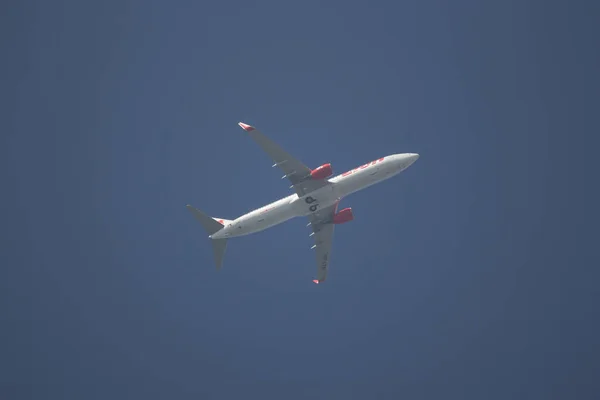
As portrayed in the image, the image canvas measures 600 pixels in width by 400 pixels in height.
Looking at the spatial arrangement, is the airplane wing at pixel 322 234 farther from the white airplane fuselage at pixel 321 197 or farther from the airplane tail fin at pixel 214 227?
the airplane tail fin at pixel 214 227

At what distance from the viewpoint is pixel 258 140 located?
80.9 metres

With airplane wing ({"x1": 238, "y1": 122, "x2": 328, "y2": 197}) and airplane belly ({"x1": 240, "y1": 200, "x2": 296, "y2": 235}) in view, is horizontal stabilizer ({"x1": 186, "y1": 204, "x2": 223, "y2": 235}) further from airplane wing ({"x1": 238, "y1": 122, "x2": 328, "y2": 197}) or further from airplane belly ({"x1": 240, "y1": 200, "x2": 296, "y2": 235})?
airplane wing ({"x1": 238, "y1": 122, "x2": 328, "y2": 197})

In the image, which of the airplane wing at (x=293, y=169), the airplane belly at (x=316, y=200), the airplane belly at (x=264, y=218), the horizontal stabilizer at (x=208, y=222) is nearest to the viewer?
the airplane wing at (x=293, y=169)

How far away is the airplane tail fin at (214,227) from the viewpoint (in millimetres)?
85438

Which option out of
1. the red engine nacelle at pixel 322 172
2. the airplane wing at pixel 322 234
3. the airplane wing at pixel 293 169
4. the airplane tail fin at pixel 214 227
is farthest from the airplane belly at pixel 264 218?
the airplane wing at pixel 322 234

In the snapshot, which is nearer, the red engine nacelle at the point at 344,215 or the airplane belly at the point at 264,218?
the airplane belly at the point at 264,218

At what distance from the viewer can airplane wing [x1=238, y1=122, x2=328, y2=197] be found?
8188 centimetres

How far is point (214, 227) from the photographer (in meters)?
85.8

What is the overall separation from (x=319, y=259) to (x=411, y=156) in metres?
20.3

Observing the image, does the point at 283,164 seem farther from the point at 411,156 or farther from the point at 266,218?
the point at 411,156

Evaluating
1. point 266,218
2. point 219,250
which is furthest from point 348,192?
point 219,250

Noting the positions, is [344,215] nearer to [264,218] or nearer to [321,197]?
[321,197]

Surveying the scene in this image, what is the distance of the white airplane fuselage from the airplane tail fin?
0.70 meters

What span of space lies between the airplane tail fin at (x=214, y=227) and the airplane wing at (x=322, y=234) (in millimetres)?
12626
